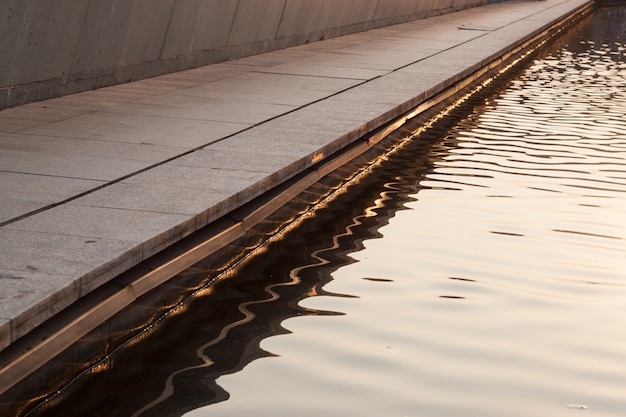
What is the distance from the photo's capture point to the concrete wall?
40.0 feet

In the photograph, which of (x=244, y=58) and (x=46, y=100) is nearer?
(x=46, y=100)

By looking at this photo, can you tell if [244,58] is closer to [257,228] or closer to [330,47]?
[330,47]

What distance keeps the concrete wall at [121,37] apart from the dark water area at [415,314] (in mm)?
3610

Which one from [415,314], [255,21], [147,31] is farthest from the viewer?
[255,21]

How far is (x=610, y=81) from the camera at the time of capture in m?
20.7

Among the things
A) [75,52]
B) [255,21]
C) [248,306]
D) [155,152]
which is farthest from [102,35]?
[248,306]

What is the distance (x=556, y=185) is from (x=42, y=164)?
436 cm

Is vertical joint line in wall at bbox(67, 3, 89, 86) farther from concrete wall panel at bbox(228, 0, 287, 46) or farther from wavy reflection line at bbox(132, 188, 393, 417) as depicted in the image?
concrete wall panel at bbox(228, 0, 287, 46)

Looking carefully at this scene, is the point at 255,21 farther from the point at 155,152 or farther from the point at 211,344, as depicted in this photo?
the point at 211,344

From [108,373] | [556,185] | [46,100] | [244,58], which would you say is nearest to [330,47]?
[244,58]

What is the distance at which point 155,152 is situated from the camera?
31.5 ft

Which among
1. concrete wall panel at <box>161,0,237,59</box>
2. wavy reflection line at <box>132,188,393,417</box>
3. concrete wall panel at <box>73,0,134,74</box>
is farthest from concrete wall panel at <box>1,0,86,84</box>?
wavy reflection line at <box>132,188,393,417</box>

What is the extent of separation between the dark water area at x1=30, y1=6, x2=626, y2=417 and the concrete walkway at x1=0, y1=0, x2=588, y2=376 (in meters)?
0.43

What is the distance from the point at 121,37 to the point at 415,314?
887cm
